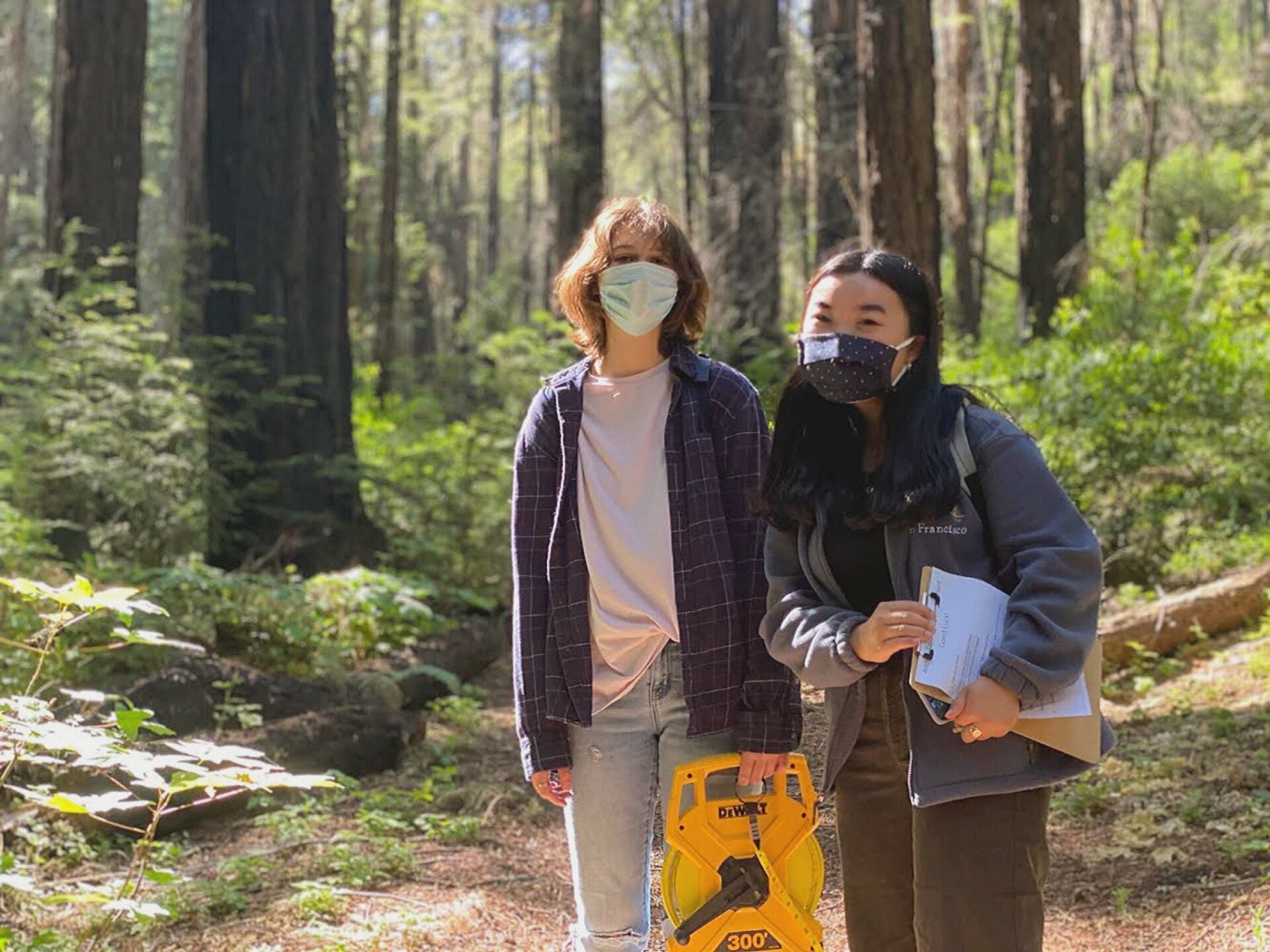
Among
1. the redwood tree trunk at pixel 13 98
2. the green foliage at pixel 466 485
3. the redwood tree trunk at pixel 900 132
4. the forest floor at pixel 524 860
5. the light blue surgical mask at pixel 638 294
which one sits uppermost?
the redwood tree trunk at pixel 13 98

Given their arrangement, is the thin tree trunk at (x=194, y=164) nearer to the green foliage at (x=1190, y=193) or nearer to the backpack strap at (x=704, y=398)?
the backpack strap at (x=704, y=398)

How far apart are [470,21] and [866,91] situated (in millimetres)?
24016

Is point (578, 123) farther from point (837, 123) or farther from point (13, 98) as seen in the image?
point (13, 98)

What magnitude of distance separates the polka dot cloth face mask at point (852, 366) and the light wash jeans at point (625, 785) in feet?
2.43

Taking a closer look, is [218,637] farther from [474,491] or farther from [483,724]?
[474,491]

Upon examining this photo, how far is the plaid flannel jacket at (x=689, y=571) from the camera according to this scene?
10.00 ft

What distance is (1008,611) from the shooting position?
8.15 feet

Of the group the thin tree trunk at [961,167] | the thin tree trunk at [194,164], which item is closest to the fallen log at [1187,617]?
the thin tree trunk at [194,164]

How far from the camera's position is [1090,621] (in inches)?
98.0

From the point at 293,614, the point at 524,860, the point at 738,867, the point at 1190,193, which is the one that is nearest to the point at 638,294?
the point at 738,867

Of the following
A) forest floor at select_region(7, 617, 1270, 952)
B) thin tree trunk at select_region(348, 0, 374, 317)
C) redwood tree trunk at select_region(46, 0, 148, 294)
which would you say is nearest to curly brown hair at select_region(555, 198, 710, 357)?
forest floor at select_region(7, 617, 1270, 952)

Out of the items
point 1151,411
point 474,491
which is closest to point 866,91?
point 1151,411

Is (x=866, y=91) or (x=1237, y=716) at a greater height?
(x=866, y=91)

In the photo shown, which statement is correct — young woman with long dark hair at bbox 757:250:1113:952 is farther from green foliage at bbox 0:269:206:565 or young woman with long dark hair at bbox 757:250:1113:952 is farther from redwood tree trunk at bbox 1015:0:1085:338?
redwood tree trunk at bbox 1015:0:1085:338
